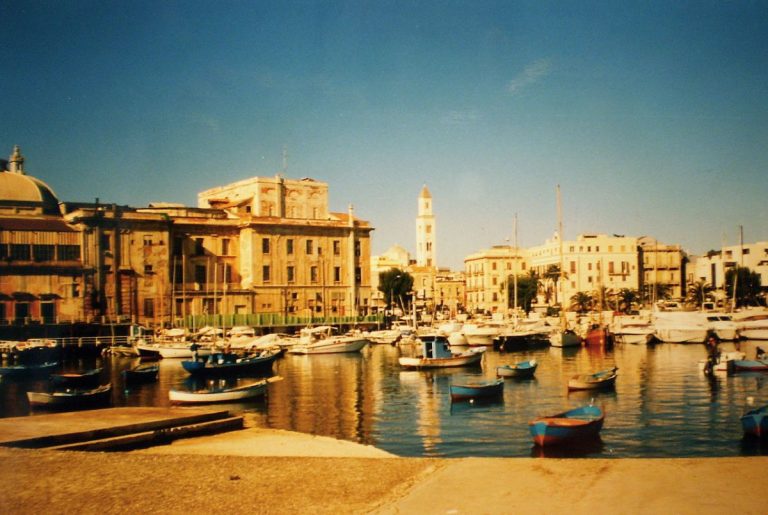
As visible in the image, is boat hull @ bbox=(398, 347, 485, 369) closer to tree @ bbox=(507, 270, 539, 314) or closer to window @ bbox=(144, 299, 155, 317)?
window @ bbox=(144, 299, 155, 317)

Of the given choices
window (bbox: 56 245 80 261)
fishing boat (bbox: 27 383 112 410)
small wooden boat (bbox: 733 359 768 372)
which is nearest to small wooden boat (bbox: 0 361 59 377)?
window (bbox: 56 245 80 261)

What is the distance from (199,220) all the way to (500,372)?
5135 cm

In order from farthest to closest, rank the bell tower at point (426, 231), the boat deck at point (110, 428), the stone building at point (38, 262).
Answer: the bell tower at point (426, 231)
the stone building at point (38, 262)
the boat deck at point (110, 428)

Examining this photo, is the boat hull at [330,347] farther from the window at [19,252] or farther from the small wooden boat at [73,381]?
the small wooden boat at [73,381]

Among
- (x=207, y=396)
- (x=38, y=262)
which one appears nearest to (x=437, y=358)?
(x=207, y=396)

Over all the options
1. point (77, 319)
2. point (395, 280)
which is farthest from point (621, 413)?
point (395, 280)

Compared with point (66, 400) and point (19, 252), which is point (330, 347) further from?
point (66, 400)

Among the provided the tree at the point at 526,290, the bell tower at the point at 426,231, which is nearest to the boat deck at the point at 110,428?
the tree at the point at 526,290

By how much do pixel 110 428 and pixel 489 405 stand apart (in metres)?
18.9

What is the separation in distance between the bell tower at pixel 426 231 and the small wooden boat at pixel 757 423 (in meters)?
139

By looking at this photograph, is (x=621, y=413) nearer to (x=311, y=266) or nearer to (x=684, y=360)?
(x=684, y=360)

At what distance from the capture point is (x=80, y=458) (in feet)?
48.2

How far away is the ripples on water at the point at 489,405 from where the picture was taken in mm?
24328

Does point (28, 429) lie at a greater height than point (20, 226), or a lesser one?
lesser
